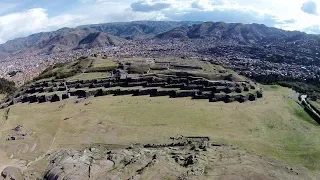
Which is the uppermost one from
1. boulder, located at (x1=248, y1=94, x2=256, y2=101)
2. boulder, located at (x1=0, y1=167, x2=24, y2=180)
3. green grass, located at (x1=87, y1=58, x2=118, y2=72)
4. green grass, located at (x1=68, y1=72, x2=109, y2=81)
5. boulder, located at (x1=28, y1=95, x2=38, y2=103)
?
green grass, located at (x1=87, y1=58, x2=118, y2=72)

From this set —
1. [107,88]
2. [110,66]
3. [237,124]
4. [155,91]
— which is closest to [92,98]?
[107,88]

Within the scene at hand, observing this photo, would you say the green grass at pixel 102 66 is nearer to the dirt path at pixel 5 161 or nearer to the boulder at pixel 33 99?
the boulder at pixel 33 99

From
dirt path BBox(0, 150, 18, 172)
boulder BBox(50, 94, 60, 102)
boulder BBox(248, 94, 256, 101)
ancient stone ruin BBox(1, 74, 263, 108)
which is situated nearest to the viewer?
dirt path BBox(0, 150, 18, 172)

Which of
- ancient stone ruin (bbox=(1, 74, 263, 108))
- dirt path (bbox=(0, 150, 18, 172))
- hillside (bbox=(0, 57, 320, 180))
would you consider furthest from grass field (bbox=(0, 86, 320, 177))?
ancient stone ruin (bbox=(1, 74, 263, 108))

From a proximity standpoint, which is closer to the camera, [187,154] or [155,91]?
[187,154]

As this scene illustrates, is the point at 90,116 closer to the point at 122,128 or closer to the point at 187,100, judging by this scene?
the point at 122,128

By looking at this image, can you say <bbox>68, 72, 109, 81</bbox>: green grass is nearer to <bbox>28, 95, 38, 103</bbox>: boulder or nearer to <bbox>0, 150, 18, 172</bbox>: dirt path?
<bbox>28, 95, 38, 103</bbox>: boulder

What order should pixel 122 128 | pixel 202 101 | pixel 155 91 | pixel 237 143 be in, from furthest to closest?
pixel 155 91
pixel 202 101
pixel 122 128
pixel 237 143

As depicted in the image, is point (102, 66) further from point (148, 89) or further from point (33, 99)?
point (148, 89)
